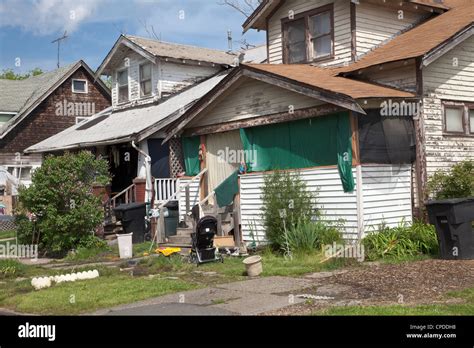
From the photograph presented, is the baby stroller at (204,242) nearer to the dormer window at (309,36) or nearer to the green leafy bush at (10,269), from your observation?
the green leafy bush at (10,269)

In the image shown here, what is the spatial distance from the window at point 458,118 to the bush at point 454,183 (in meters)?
1.17

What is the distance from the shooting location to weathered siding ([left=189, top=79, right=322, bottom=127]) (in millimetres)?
15617

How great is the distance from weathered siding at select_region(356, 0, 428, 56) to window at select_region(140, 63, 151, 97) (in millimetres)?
10785

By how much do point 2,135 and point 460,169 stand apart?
26269 millimetres

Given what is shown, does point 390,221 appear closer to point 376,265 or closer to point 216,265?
point 376,265

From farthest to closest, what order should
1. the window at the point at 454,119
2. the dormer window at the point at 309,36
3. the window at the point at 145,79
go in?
the window at the point at 145,79 → the dormer window at the point at 309,36 → the window at the point at 454,119

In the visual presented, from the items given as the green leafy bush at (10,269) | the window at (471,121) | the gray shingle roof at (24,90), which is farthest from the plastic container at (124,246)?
the gray shingle roof at (24,90)

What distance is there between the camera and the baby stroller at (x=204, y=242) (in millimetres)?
13539

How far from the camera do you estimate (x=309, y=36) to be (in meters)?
18.5

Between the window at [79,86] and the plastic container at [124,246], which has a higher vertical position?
the window at [79,86]

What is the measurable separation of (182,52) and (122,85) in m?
3.02

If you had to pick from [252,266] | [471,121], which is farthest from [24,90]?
[252,266]
